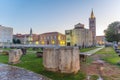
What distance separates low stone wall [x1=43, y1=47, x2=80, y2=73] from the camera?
954 centimetres

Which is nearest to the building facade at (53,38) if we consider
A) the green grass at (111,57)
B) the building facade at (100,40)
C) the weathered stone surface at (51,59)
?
the green grass at (111,57)

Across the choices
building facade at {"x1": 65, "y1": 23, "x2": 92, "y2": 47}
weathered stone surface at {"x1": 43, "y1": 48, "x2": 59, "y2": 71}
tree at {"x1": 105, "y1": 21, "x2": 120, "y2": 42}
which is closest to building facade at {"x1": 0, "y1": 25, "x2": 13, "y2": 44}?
building facade at {"x1": 65, "y1": 23, "x2": 92, "y2": 47}

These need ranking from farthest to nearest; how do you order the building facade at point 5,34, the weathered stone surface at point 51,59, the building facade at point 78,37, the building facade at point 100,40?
1. the building facade at point 100,40
2. the building facade at point 5,34
3. the building facade at point 78,37
4. the weathered stone surface at point 51,59

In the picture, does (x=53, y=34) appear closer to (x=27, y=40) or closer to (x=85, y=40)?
(x=85, y=40)

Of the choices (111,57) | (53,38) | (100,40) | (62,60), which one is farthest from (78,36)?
(100,40)

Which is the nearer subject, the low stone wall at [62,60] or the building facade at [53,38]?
the low stone wall at [62,60]

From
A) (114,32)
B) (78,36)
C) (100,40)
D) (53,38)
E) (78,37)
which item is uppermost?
(100,40)

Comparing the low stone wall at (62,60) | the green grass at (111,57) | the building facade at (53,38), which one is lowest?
the green grass at (111,57)

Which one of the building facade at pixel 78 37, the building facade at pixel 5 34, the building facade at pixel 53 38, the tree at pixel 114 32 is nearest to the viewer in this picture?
the tree at pixel 114 32

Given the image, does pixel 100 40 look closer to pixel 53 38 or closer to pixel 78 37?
pixel 78 37

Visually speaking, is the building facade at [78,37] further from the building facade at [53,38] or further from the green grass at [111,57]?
the green grass at [111,57]

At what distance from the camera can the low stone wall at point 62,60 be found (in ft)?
31.3

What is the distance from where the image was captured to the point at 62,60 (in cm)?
959

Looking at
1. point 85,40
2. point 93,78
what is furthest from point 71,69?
point 85,40
